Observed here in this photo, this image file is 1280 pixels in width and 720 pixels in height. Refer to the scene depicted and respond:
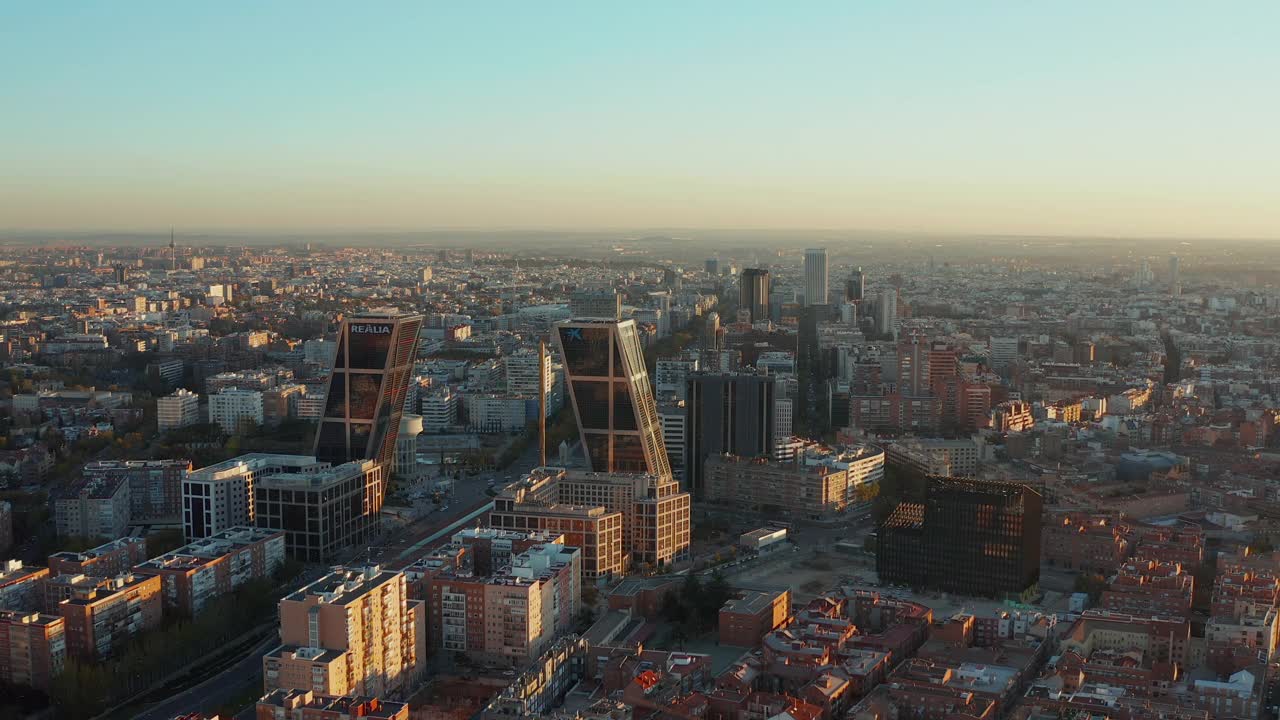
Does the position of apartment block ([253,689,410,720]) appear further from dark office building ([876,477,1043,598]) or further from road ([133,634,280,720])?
dark office building ([876,477,1043,598])

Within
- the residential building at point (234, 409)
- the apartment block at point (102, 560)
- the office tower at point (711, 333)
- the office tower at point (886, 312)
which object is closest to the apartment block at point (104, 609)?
the apartment block at point (102, 560)

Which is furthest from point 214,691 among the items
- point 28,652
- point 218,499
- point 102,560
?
point 218,499

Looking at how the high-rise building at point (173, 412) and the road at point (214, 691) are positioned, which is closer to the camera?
the road at point (214, 691)

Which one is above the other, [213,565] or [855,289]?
[855,289]

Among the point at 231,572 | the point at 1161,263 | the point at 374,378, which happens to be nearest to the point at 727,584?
the point at 231,572

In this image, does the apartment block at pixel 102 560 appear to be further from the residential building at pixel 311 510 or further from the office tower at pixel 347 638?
the office tower at pixel 347 638

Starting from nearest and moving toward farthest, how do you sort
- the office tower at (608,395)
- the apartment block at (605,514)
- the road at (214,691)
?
the road at (214,691) → the apartment block at (605,514) → the office tower at (608,395)

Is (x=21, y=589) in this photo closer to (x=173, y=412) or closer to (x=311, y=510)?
(x=311, y=510)

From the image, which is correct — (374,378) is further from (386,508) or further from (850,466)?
(850,466)
